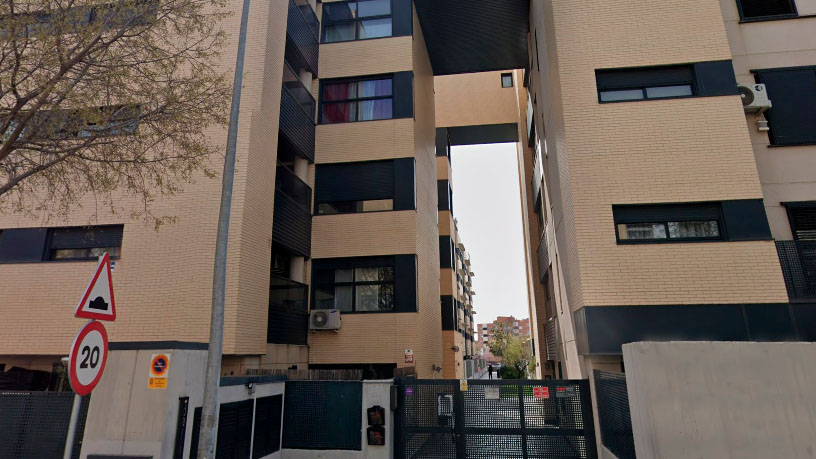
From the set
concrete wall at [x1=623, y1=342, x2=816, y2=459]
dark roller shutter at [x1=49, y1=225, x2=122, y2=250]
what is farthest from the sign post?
dark roller shutter at [x1=49, y1=225, x2=122, y2=250]

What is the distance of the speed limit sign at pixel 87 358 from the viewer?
4094 millimetres

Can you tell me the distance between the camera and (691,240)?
31.8ft

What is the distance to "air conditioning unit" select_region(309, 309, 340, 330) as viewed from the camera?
14125 millimetres

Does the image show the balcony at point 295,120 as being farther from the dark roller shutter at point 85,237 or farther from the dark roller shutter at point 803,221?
Answer: the dark roller shutter at point 803,221

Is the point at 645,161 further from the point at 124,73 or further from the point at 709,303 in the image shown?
the point at 124,73

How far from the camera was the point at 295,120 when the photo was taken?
14.7 m

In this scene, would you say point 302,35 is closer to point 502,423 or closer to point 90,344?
point 502,423

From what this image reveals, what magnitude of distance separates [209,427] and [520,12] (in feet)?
58.5

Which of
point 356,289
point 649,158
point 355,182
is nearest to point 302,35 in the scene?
point 355,182

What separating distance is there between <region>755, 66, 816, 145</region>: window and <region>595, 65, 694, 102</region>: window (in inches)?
88.8

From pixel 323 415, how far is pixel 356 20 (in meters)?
14.5

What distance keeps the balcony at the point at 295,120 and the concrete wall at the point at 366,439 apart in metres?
8.23

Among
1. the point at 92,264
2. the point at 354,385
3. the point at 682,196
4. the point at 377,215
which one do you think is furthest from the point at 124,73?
the point at 682,196

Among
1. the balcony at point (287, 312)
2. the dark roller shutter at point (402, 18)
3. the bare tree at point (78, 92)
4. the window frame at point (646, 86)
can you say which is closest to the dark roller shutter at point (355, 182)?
the balcony at point (287, 312)
